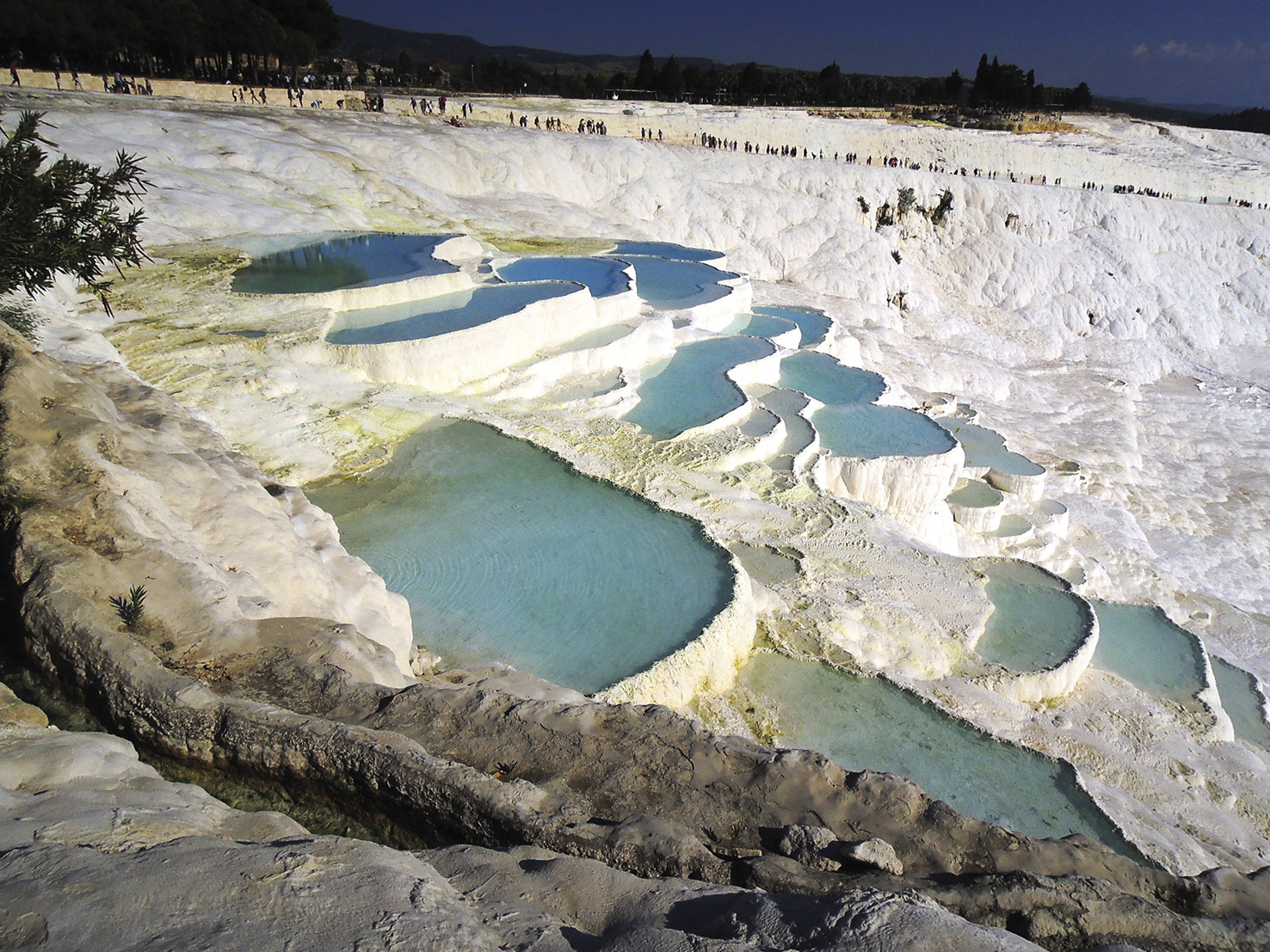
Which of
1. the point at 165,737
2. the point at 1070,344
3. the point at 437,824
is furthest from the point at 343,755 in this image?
the point at 1070,344

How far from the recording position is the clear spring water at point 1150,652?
805 centimetres

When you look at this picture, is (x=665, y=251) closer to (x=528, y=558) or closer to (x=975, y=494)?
(x=975, y=494)

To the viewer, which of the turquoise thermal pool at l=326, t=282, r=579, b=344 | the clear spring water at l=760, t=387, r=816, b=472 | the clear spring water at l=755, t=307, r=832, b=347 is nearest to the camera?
the clear spring water at l=760, t=387, r=816, b=472

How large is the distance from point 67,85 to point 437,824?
25.6 m

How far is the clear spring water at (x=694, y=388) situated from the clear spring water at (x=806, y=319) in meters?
2.53

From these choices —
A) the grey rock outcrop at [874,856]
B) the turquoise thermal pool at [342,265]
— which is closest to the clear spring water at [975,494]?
the turquoise thermal pool at [342,265]

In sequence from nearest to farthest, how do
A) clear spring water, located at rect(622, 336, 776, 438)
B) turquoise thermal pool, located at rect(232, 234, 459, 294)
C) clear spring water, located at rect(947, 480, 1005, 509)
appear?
clear spring water, located at rect(622, 336, 776, 438) < clear spring water, located at rect(947, 480, 1005, 509) < turquoise thermal pool, located at rect(232, 234, 459, 294)

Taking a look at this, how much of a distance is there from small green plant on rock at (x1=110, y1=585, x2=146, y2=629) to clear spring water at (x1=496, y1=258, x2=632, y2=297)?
9.48 metres

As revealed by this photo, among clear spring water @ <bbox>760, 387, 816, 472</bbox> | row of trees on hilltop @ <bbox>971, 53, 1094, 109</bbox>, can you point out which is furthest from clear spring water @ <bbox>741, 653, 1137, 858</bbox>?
row of trees on hilltop @ <bbox>971, 53, 1094, 109</bbox>

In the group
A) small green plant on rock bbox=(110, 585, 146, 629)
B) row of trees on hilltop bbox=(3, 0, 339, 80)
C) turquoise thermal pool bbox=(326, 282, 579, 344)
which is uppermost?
row of trees on hilltop bbox=(3, 0, 339, 80)

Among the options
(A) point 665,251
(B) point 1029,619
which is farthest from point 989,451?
(A) point 665,251

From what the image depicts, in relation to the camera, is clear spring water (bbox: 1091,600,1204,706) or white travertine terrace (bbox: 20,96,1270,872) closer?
white travertine terrace (bbox: 20,96,1270,872)

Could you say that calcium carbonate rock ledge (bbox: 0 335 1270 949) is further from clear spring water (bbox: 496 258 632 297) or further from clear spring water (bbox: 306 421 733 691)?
clear spring water (bbox: 496 258 632 297)

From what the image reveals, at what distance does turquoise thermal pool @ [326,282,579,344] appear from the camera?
31.8ft
